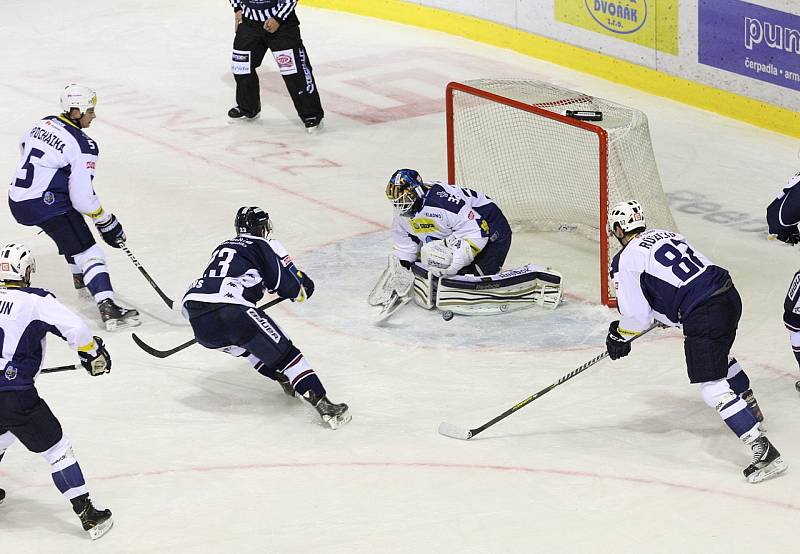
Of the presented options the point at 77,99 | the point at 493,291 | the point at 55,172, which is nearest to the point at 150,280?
the point at 55,172

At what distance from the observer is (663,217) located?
24.0ft

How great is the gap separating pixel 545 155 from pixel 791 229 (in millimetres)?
2651

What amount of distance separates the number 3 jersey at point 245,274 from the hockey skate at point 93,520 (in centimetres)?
107

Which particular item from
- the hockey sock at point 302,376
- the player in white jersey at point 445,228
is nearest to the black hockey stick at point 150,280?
the player in white jersey at point 445,228

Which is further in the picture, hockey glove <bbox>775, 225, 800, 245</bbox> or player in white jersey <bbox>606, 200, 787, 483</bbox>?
hockey glove <bbox>775, 225, 800, 245</bbox>

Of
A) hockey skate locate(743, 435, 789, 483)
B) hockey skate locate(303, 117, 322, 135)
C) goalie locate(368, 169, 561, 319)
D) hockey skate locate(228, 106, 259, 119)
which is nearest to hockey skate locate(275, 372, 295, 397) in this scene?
goalie locate(368, 169, 561, 319)

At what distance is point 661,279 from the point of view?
5027 millimetres

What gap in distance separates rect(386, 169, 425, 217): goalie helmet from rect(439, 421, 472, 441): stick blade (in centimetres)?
146

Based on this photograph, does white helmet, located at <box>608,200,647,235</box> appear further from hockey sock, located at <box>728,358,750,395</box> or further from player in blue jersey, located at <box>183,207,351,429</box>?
player in blue jersey, located at <box>183,207,351,429</box>

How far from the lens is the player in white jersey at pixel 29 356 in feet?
15.6

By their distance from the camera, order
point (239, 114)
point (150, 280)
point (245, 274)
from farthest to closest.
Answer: point (239, 114) < point (150, 280) < point (245, 274)

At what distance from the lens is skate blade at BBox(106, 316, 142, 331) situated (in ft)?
22.8

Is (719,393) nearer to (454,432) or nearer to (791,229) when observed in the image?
(791,229)

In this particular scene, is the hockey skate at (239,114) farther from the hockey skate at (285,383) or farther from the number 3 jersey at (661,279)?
the number 3 jersey at (661,279)
